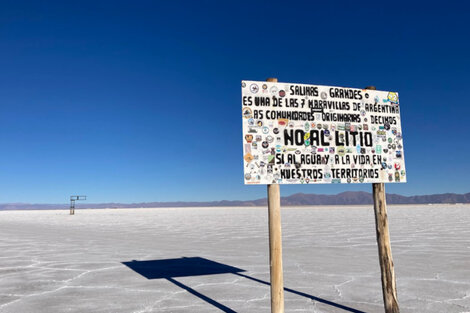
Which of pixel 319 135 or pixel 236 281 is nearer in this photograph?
pixel 319 135

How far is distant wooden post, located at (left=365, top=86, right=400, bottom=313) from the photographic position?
376 centimetres

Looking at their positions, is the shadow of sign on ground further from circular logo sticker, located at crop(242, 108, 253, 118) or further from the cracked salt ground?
circular logo sticker, located at crop(242, 108, 253, 118)

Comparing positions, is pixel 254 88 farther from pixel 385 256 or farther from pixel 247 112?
pixel 385 256

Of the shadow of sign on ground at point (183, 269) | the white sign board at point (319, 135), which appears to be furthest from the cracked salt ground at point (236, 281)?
the white sign board at point (319, 135)

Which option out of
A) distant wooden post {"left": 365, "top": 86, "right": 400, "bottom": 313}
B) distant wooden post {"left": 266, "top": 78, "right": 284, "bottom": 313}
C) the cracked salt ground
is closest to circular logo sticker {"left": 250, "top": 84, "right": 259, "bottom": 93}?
distant wooden post {"left": 266, "top": 78, "right": 284, "bottom": 313}

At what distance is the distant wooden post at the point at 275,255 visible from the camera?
3439 millimetres

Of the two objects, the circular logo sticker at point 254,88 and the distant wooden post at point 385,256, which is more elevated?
the circular logo sticker at point 254,88

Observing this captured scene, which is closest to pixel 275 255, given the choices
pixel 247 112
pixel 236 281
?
pixel 247 112

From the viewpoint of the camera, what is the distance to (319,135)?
150 inches

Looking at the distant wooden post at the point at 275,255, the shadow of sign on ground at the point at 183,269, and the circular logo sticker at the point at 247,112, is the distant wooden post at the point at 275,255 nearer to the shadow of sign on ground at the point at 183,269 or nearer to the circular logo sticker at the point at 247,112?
the circular logo sticker at the point at 247,112

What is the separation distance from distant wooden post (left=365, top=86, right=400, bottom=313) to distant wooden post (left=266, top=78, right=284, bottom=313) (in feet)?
3.86

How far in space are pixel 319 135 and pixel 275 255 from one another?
1.32 meters

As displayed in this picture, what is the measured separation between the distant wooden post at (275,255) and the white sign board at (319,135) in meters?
0.17

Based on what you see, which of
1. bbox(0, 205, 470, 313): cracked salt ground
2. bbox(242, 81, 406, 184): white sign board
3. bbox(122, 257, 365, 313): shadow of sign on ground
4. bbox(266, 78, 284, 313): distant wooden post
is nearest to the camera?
bbox(266, 78, 284, 313): distant wooden post
